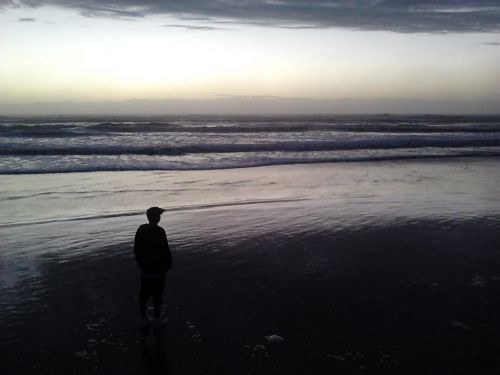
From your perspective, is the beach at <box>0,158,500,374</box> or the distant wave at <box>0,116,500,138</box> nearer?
the beach at <box>0,158,500,374</box>

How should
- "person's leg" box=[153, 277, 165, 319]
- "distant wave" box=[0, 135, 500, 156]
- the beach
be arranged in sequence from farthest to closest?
"distant wave" box=[0, 135, 500, 156], "person's leg" box=[153, 277, 165, 319], the beach

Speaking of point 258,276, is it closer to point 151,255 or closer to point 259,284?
point 259,284

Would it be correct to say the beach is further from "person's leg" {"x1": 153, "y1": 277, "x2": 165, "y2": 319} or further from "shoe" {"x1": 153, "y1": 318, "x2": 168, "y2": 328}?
"person's leg" {"x1": 153, "y1": 277, "x2": 165, "y2": 319}

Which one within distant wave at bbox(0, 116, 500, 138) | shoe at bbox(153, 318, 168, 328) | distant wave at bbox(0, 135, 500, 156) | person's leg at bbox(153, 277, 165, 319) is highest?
distant wave at bbox(0, 116, 500, 138)

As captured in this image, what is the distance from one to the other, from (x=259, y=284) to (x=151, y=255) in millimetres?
2080

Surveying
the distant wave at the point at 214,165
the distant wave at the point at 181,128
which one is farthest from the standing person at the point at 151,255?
the distant wave at the point at 181,128

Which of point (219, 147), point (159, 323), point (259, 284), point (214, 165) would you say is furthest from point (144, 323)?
point (219, 147)

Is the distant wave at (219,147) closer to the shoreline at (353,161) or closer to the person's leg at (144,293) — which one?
the shoreline at (353,161)

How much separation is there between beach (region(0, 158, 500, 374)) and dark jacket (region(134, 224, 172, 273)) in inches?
31.1

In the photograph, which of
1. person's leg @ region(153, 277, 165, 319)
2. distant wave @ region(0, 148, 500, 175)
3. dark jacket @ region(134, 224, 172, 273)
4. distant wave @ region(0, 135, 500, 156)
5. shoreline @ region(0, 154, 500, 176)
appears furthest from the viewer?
distant wave @ region(0, 135, 500, 156)

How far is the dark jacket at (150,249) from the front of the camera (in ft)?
17.8

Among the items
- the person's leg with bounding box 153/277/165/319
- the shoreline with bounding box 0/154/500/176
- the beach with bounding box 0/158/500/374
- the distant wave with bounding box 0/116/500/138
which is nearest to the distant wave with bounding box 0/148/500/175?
the shoreline with bounding box 0/154/500/176

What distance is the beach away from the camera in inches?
194

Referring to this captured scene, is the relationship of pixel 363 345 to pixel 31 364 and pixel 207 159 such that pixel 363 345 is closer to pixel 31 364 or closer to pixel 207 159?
pixel 31 364
